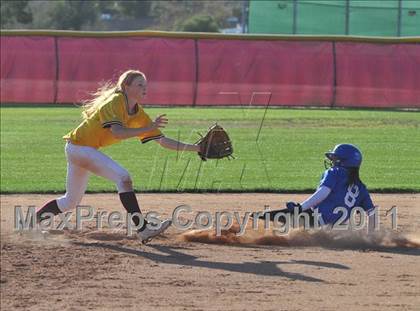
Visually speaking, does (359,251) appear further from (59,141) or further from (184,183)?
(59,141)

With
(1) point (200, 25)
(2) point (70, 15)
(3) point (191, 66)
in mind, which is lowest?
(3) point (191, 66)

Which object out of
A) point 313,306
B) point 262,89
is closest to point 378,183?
point 313,306

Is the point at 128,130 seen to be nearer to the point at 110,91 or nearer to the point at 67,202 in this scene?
the point at 110,91

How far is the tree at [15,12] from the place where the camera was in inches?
2079

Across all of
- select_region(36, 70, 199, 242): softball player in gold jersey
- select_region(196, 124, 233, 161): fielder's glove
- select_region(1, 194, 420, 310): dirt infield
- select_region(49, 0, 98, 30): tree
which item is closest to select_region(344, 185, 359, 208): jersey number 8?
select_region(1, 194, 420, 310): dirt infield

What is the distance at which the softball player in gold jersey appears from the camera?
7883mm

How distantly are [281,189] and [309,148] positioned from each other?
4991mm

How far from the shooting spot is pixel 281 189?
11.9m

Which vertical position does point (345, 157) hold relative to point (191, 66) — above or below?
below

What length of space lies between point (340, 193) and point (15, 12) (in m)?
47.3

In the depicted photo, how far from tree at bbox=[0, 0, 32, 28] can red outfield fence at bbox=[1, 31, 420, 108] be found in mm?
28644

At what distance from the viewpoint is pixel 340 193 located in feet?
26.9

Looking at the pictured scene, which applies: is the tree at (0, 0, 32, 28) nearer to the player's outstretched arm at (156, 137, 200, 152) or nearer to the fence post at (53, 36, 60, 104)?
the fence post at (53, 36, 60, 104)

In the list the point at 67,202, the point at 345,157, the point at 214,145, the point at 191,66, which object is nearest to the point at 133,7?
the point at 191,66
